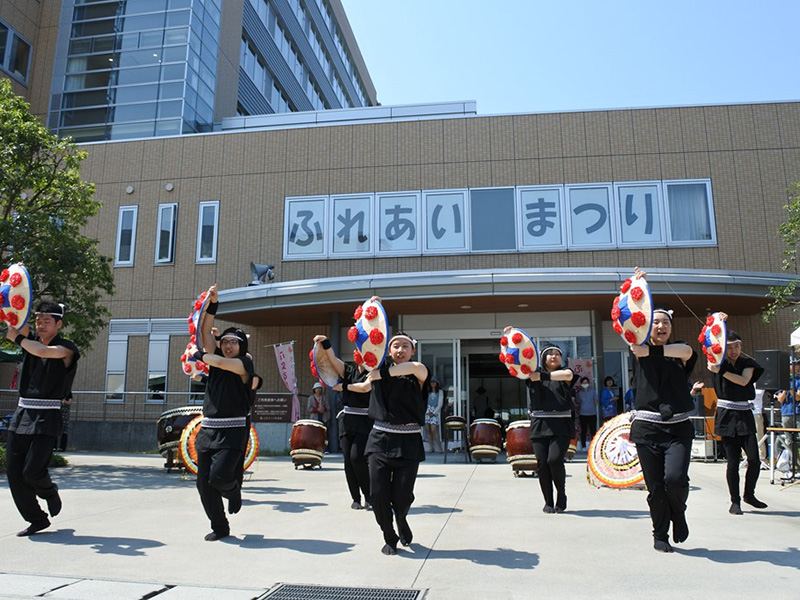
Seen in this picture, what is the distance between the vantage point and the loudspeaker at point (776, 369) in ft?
32.6

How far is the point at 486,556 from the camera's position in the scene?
5184mm

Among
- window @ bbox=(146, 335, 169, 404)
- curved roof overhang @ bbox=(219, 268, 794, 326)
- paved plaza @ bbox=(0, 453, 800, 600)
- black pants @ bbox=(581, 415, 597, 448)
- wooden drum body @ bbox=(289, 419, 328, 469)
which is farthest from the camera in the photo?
window @ bbox=(146, 335, 169, 404)

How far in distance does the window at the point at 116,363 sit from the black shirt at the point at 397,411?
1513cm

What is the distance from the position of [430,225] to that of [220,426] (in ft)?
40.4

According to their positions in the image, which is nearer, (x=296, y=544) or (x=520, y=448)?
(x=296, y=544)

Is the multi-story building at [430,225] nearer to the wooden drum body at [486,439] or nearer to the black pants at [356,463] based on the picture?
the wooden drum body at [486,439]

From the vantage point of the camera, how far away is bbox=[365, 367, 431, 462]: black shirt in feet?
17.5

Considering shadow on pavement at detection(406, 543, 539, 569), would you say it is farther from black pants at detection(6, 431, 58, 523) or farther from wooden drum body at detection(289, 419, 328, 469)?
wooden drum body at detection(289, 419, 328, 469)

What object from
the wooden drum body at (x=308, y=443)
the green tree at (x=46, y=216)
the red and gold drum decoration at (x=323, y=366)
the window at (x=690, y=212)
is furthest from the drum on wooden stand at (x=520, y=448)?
the window at (x=690, y=212)

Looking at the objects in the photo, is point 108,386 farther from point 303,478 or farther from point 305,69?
point 305,69

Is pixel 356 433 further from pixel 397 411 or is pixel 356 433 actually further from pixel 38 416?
pixel 38 416

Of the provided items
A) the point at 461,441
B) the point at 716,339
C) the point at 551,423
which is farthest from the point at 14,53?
the point at 716,339

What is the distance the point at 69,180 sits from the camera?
12.2 metres

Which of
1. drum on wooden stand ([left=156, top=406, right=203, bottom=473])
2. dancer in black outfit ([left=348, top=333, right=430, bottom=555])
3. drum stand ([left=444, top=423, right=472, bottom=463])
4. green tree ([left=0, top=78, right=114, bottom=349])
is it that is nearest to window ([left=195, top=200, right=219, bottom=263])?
green tree ([left=0, top=78, right=114, bottom=349])
